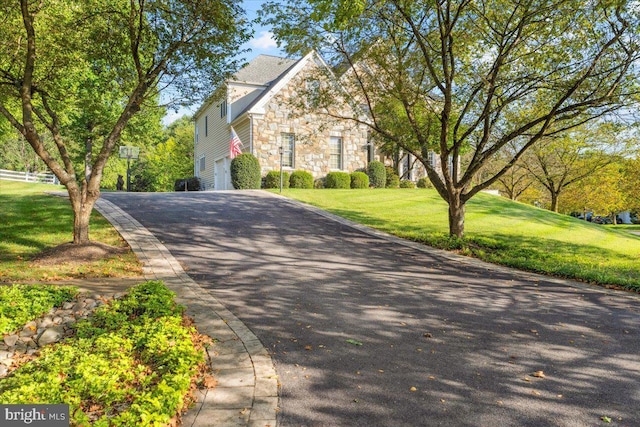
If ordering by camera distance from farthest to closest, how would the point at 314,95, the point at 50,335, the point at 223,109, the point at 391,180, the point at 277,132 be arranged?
the point at 223,109, the point at 391,180, the point at 277,132, the point at 314,95, the point at 50,335

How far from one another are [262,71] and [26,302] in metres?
25.3

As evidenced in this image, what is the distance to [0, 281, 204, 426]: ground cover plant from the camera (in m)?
3.04

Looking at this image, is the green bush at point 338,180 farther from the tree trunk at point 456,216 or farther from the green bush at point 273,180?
the tree trunk at point 456,216

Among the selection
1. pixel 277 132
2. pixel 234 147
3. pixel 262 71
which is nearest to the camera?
pixel 234 147

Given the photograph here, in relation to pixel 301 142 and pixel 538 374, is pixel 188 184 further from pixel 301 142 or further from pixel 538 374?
pixel 538 374

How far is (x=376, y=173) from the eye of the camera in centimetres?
2502

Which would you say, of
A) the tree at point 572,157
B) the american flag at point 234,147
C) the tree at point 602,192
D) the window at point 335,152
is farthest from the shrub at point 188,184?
the tree at point 602,192

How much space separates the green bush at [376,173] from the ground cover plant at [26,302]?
20.8m

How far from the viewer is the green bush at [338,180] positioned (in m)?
23.6

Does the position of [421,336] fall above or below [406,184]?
below

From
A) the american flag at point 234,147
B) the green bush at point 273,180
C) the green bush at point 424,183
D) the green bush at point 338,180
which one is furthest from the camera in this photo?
the green bush at point 424,183

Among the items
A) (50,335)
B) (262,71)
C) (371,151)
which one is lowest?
(50,335)

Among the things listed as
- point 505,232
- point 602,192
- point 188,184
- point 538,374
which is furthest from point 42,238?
point 602,192

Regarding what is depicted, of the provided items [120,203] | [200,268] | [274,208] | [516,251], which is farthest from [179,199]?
[516,251]
